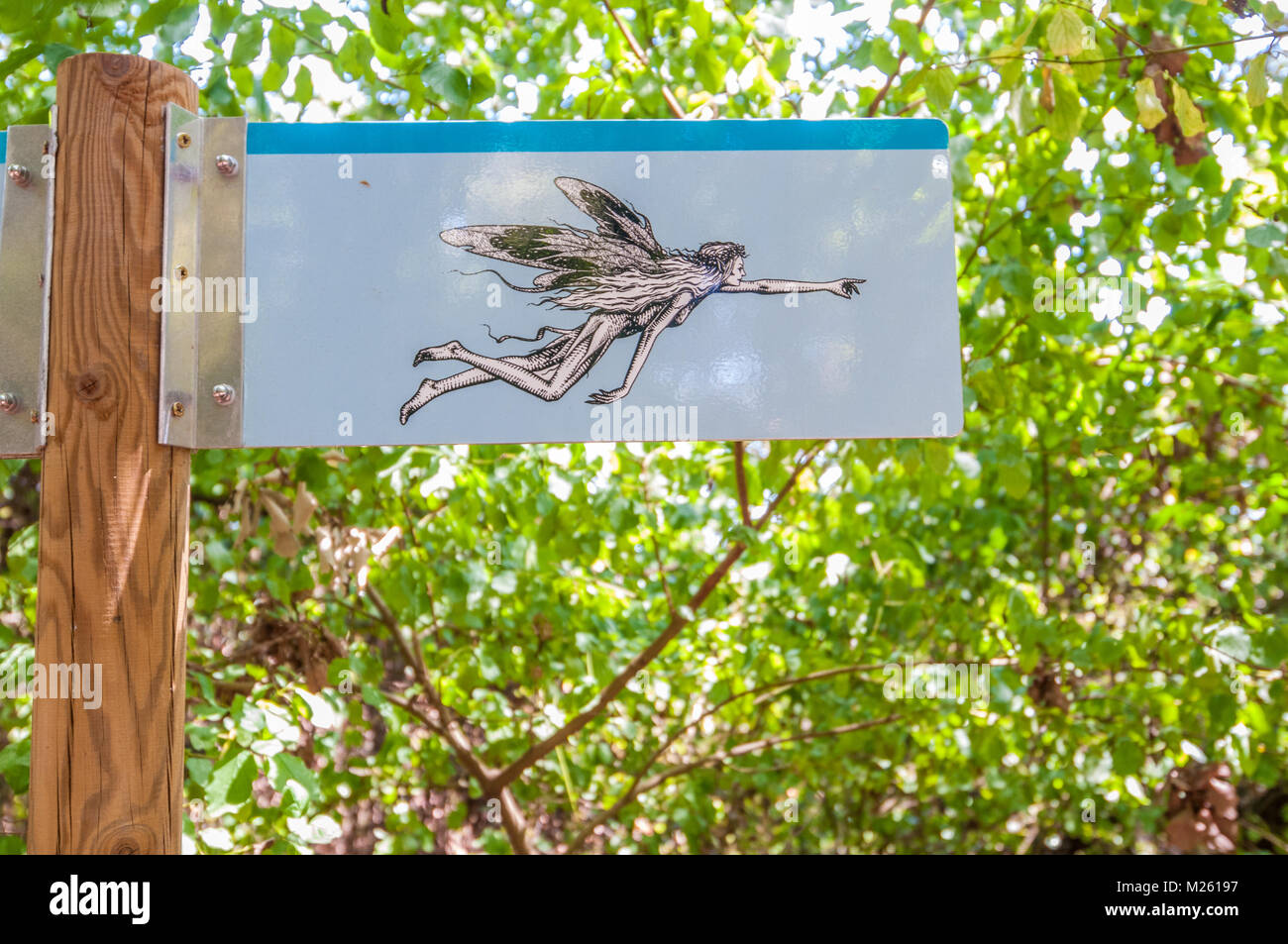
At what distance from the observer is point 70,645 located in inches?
37.8

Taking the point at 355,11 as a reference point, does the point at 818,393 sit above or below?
below

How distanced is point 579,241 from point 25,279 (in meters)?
0.59

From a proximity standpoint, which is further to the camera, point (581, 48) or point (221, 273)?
point (581, 48)

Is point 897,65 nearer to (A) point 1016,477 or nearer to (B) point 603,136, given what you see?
(A) point 1016,477

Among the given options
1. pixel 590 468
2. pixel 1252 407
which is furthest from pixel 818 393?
pixel 1252 407

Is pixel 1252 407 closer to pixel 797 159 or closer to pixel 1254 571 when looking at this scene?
pixel 1254 571

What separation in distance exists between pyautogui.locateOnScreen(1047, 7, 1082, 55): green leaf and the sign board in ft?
1.50

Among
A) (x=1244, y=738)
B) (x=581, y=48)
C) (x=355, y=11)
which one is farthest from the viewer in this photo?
(x=1244, y=738)

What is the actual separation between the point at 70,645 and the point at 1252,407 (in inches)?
109

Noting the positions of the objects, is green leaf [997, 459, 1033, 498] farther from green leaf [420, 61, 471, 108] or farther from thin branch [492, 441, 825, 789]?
green leaf [420, 61, 471, 108]

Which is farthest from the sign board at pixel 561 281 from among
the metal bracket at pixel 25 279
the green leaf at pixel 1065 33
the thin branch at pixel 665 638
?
the thin branch at pixel 665 638

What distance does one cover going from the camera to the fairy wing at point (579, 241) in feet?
3.44

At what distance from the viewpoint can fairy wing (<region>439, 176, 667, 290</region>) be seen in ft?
3.44

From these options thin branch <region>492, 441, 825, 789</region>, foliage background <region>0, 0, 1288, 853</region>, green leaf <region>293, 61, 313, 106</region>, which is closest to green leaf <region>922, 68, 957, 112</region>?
foliage background <region>0, 0, 1288, 853</region>
